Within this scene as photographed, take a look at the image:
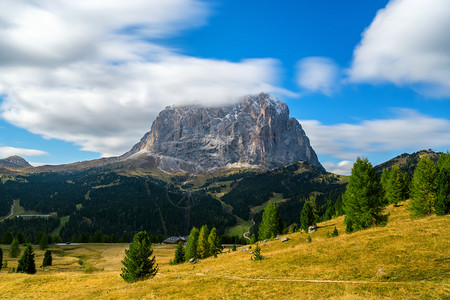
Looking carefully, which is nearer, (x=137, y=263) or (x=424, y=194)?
(x=137, y=263)

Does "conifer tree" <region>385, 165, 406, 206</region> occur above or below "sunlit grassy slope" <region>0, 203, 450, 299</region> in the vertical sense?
above

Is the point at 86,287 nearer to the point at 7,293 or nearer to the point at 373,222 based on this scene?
the point at 7,293

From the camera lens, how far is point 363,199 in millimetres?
45906

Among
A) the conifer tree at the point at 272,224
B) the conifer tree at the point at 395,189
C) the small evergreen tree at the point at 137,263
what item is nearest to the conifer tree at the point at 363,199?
the conifer tree at the point at 395,189

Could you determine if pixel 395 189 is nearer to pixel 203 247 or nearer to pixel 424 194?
pixel 424 194

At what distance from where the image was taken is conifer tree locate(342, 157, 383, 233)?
151 feet

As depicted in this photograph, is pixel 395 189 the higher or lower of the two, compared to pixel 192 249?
higher

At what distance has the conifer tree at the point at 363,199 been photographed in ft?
151

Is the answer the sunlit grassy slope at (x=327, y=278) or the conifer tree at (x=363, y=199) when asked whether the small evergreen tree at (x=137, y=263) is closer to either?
the sunlit grassy slope at (x=327, y=278)

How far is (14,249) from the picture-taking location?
305 feet

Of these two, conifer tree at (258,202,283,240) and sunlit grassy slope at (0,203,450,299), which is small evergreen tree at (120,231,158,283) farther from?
conifer tree at (258,202,283,240)

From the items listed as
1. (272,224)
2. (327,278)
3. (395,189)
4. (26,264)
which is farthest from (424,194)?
(26,264)

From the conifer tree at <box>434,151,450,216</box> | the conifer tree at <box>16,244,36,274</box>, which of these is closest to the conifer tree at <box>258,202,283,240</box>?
the conifer tree at <box>434,151,450,216</box>

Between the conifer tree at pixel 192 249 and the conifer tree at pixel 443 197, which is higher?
the conifer tree at pixel 443 197
